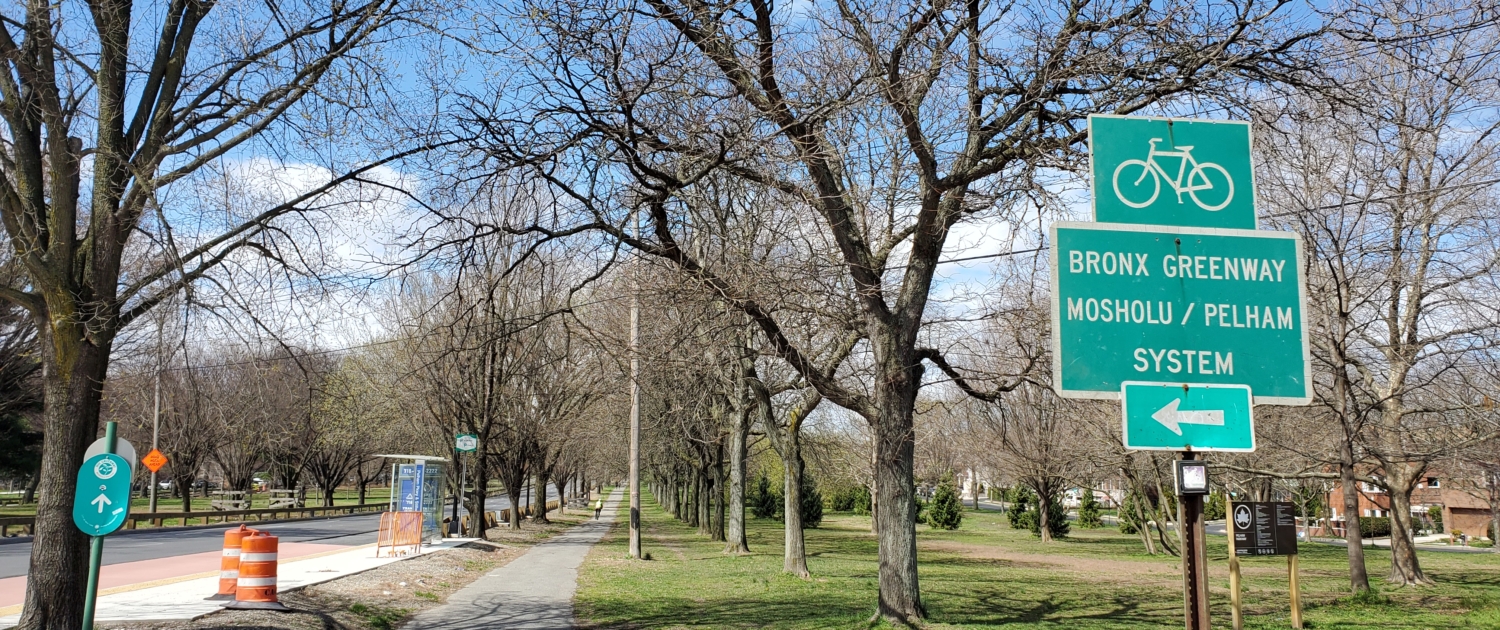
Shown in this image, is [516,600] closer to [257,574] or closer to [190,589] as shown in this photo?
[257,574]

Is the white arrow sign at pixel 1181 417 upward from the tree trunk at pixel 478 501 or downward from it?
upward

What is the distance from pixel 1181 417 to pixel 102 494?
26.2 ft

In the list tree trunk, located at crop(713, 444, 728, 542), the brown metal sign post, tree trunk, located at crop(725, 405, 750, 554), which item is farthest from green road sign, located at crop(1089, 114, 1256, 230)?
tree trunk, located at crop(713, 444, 728, 542)

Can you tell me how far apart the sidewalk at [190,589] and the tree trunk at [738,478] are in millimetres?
8111

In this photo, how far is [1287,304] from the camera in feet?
18.1

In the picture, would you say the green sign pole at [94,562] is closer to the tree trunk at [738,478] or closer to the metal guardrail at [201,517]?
the tree trunk at [738,478]

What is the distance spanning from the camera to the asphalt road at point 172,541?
70.6ft

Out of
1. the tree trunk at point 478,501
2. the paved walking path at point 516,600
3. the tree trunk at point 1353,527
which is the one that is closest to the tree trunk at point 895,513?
the paved walking path at point 516,600

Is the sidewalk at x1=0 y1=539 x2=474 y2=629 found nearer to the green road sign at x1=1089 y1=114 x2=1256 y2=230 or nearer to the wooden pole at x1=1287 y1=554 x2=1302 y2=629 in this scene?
the green road sign at x1=1089 y1=114 x2=1256 y2=230

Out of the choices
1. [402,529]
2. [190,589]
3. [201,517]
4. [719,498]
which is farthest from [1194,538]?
[201,517]

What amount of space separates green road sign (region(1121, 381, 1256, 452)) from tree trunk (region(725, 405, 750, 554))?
18.9 metres

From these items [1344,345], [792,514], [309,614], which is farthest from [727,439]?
[309,614]

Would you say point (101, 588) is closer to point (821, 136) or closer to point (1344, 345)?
point (821, 136)

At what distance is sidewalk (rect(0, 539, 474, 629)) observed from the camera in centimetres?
1144
